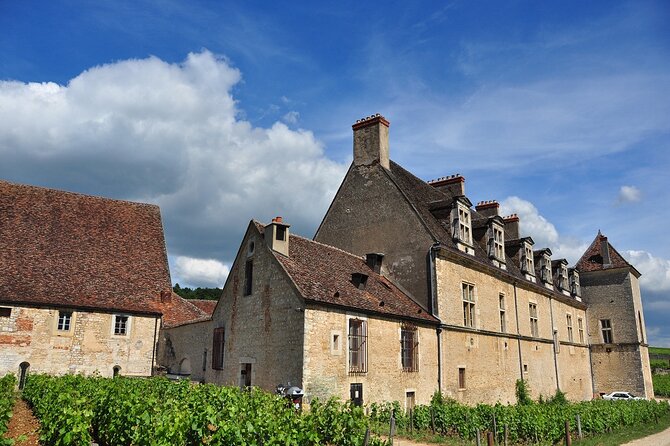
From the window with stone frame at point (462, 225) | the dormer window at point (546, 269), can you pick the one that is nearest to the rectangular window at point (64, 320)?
the window with stone frame at point (462, 225)

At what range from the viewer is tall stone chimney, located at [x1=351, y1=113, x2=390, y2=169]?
79.7 feet

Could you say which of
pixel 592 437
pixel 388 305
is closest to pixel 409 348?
pixel 388 305

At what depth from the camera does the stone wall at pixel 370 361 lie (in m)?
15.6

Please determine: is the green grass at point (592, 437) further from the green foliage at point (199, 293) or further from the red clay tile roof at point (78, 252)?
the green foliage at point (199, 293)

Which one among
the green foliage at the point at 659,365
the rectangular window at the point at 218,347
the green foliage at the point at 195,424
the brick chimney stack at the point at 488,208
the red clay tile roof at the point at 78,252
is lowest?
the green foliage at the point at 195,424

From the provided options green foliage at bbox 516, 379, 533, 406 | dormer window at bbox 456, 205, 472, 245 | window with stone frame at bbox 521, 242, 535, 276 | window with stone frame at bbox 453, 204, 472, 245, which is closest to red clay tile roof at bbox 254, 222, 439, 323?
window with stone frame at bbox 453, 204, 472, 245

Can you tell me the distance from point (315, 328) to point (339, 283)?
9.51 ft

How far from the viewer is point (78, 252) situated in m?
24.2

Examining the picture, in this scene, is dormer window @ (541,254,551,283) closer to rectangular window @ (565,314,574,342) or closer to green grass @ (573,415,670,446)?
rectangular window @ (565,314,574,342)

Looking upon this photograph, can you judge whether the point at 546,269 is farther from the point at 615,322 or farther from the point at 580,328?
the point at 615,322

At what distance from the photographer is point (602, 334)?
38.4 m

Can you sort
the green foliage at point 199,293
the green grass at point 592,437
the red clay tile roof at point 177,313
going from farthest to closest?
the green foliage at point 199,293, the red clay tile roof at point 177,313, the green grass at point 592,437

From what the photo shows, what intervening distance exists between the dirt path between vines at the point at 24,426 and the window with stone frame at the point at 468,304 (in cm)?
1713

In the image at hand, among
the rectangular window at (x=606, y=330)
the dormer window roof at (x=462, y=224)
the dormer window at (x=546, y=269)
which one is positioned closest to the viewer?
the dormer window roof at (x=462, y=224)
